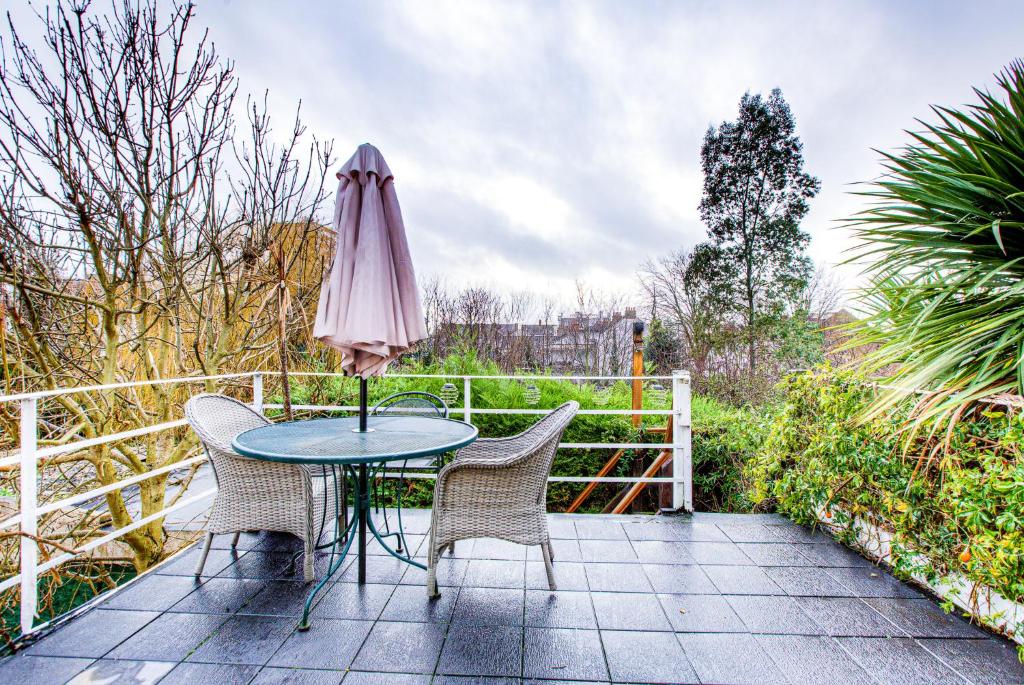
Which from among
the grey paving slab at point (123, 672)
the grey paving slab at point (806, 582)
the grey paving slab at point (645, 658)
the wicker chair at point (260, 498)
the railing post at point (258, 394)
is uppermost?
the railing post at point (258, 394)

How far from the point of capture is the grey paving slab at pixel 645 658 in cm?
159

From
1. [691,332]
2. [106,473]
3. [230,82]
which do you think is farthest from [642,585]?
[691,332]

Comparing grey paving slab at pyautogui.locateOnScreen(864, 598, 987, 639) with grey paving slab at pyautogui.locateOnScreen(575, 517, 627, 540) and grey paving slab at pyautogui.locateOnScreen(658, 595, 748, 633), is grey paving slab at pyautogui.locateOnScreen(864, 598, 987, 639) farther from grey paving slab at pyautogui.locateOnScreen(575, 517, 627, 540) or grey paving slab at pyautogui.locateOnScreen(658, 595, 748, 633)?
grey paving slab at pyautogui.locateOnScreen(575, 517, 627, 540)

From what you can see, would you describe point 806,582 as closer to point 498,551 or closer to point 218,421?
point 498,551

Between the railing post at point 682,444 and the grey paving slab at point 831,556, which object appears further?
the railing post at point 682,444

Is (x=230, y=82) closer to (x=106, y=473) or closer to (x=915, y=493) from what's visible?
(x=106, y=473)

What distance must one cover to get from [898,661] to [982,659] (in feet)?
0.99

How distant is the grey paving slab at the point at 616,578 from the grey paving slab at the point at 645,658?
0.36m

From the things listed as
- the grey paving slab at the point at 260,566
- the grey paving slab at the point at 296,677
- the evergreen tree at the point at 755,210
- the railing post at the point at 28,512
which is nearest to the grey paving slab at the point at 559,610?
the grey paving slab at the point at 296,677

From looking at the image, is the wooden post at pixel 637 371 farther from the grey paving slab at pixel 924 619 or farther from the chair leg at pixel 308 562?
the chair leg at pixel 308 562

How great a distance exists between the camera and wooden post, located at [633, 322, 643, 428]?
5113mm

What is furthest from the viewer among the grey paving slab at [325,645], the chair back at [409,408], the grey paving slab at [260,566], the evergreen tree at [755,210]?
the evergreen tree at [755,210]

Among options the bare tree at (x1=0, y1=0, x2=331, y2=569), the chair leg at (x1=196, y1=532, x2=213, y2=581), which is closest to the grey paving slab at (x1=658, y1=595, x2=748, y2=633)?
the chair leg at (x1=196, y1=532, x2=213, y2=581)

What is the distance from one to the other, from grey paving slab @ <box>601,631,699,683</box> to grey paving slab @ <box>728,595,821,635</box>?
0.37 m
